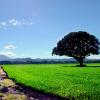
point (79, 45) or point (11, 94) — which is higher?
point (79, 45)

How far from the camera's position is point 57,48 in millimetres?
131250

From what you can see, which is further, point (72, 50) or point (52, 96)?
point (72, 50)

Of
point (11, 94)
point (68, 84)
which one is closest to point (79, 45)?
point (68, 84)

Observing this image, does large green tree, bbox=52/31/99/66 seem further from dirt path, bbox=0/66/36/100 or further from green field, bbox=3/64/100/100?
dirt path, bbox=0/66/36/100

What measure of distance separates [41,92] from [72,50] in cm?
10145

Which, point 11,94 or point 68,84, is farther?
point 68,84

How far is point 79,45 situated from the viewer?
415 feet

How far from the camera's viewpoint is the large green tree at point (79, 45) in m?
126

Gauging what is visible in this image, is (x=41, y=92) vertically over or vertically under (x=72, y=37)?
under

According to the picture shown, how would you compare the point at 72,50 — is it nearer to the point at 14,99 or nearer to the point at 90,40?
the point at 90,40

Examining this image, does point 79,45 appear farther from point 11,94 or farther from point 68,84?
point 11,94

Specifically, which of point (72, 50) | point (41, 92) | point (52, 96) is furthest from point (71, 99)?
point (72, 50)

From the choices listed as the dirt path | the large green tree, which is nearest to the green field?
the dirt path

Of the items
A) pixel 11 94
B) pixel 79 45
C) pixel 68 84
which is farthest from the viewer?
pixel 79 45
